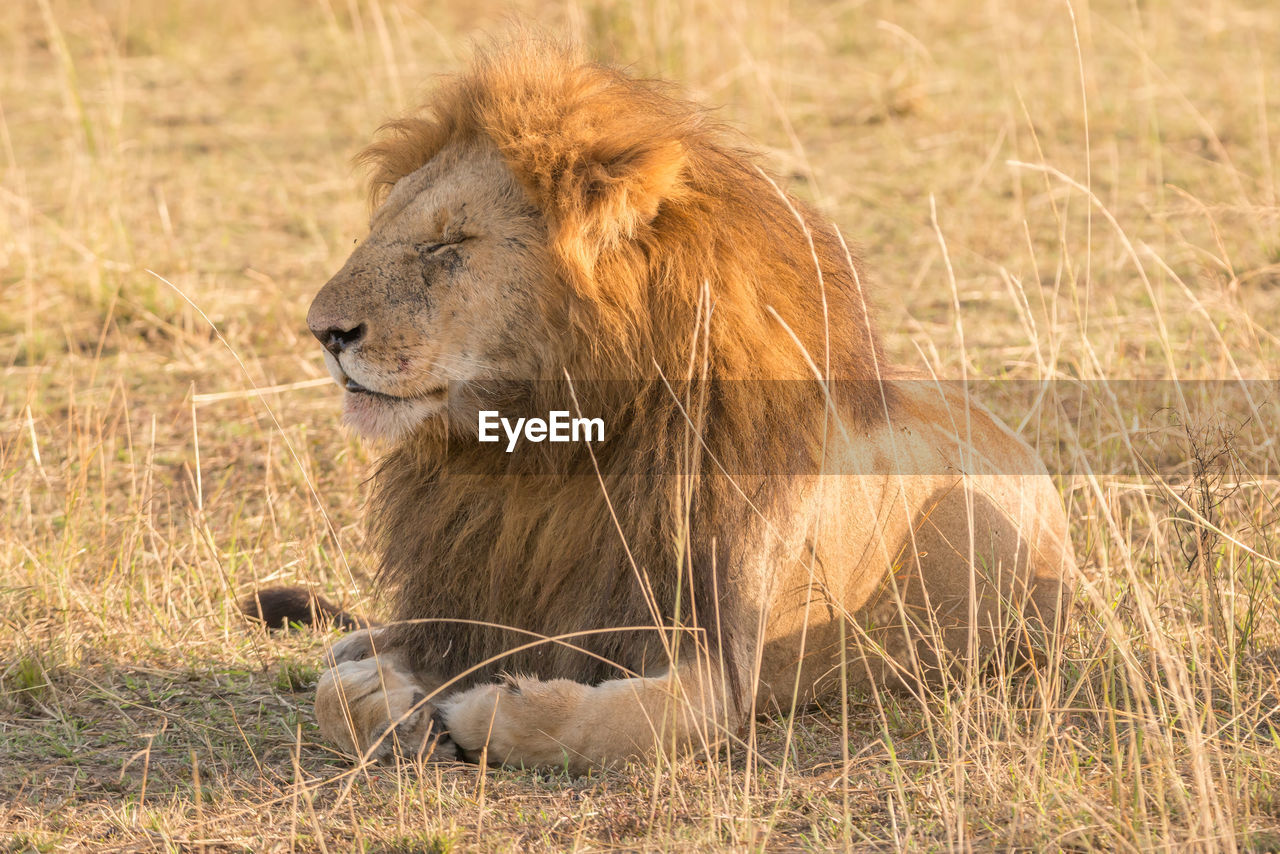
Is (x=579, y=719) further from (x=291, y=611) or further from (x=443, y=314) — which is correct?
(x=291, y=611)

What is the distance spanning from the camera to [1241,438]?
4805 millimetres

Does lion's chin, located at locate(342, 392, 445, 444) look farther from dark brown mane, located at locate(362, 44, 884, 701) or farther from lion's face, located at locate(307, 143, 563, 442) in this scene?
dark brown mane, located at locate(362, 44, 884, 701)

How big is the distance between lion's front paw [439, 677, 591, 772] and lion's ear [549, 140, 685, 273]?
807mm

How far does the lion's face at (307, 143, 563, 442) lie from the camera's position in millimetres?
2926

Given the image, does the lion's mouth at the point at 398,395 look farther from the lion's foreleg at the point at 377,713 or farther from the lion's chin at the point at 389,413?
the lion's foreleg at the point at 377,713

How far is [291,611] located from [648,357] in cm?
151

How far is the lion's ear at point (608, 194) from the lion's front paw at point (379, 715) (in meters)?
0.92

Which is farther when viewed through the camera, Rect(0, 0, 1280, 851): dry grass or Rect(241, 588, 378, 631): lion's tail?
Rect(241, 588, 378, 631): lion's tail

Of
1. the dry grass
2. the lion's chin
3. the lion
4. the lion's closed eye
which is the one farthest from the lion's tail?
the lion's closed eye

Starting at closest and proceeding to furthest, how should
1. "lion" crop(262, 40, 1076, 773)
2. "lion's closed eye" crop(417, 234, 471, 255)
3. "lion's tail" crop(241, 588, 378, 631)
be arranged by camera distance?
1. "lion" crop(262, 40, 1076, 773)
2. "lion's closed eye" crop(417, 234, 471, 255)
3. "lion's tail" crop(241, 588, 378, 631)

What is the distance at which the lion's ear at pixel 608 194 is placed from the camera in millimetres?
2854

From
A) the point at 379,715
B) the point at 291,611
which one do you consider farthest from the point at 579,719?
the point at 291,611

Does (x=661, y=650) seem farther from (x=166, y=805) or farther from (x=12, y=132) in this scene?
(x=12, y=132)

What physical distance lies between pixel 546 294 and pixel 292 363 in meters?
3.10
